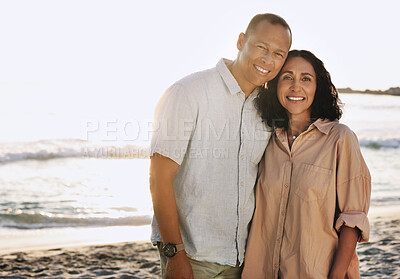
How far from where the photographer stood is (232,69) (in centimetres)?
312

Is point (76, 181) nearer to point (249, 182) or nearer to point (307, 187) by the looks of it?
point (249, 182)

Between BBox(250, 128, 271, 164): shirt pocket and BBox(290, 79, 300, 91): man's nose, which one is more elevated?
BBox(290, 79, 300, 91): man's nose

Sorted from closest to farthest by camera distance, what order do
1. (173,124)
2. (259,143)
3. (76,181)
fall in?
(173,124) < (259,143) < (76,181)

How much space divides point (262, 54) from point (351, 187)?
0.98 metres

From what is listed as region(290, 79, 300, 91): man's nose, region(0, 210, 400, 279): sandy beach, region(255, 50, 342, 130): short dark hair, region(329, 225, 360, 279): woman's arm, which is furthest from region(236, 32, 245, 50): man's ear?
region(0, 210, 400, 279): sandy beach

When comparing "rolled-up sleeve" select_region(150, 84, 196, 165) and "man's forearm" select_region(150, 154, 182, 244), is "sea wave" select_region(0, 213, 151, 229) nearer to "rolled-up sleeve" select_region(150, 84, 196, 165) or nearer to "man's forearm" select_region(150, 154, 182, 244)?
"man's forearm" select_region(150, 154, 182, 244)

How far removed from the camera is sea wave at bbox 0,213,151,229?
7.77 metres

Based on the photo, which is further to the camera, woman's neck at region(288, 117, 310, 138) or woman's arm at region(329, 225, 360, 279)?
woman's neck at region(288, 117, 310, 138)

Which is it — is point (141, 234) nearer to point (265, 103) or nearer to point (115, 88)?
point (265, 103)

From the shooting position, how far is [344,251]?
2951mm

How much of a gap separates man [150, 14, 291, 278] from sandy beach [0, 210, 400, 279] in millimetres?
2669

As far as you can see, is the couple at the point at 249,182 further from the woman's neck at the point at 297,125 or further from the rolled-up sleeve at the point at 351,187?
the woman's neck at the point at 297,125

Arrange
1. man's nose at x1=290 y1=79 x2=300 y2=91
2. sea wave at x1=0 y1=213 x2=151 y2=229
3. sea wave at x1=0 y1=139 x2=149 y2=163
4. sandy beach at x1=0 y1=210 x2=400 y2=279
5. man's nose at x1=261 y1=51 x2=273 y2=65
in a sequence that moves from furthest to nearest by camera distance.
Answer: sea wave at x1=0 y1=139 x2=149 y2=163 < sea wave at x1=0 y1=213 x2=151 y2=229 < sandy beach at x1=0 y1=210 x2=400 y2=279 < man's nose at x1=290 y1=79 x2=300 y2=91 < man's nose at x1=261 y1=51 x2=273 y2=65

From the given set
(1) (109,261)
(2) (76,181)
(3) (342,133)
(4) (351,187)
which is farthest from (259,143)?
(2) (76,181)
